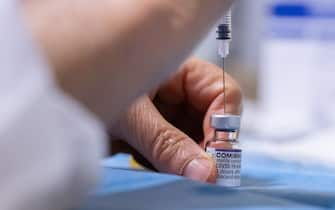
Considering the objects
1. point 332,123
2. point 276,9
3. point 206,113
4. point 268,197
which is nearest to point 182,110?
point 206,113

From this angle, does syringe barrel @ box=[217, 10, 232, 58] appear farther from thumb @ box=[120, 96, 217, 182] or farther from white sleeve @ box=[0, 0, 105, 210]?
white sleeve @ box=[0, 0, 105, 210]

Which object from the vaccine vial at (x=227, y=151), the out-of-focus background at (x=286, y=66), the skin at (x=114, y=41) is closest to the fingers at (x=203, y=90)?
the vaccine vial at (x=227, y=151)

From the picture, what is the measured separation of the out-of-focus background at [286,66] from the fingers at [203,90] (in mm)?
1198

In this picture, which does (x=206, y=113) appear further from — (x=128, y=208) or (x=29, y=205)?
(x=29, y=205)

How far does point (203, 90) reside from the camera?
0.84 metres

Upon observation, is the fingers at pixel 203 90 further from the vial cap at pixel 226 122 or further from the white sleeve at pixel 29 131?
the white sleeve at pixel 29 131

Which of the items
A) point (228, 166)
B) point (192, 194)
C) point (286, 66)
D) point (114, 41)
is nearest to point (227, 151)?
point (228, 166)

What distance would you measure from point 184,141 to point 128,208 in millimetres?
192

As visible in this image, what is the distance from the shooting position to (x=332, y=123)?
2.11 meters

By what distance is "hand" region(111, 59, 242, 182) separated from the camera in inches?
26.7

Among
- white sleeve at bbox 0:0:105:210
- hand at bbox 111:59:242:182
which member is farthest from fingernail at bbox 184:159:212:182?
white sleeve at bbox 0:0:105:210

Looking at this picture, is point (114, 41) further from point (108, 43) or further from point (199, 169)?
point (199, 169)

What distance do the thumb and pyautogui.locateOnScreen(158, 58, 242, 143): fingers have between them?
85 mm

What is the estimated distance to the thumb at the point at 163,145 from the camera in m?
0.66
